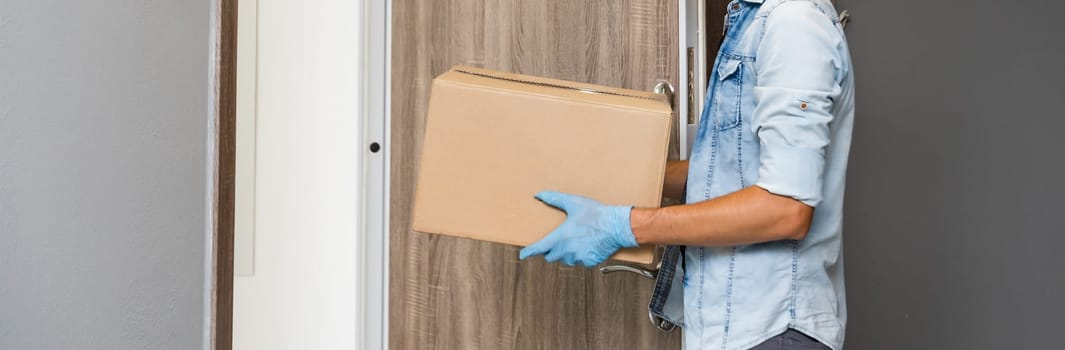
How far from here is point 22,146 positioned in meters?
0.86

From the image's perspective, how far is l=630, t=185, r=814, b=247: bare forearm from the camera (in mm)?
904

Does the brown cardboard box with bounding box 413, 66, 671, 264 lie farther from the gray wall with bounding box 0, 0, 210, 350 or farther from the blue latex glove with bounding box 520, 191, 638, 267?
the gray wall with bounding box 0, 0, 210, 350

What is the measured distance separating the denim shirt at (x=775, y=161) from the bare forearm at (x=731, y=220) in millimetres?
20

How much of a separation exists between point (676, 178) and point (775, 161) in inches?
14.3

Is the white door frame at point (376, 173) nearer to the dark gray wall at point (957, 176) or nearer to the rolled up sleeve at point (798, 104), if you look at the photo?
the rolled up sleeve at point (798, 104)

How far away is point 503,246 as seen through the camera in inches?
62.5

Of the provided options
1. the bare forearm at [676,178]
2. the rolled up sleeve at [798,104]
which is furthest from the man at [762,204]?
the bare forearm at [676,178]

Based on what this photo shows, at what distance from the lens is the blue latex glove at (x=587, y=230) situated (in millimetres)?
975

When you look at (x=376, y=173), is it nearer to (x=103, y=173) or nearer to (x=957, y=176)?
(x=103, y=173)

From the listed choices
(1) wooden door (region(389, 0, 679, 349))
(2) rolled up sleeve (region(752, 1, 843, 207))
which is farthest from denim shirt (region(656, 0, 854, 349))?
(1) wooden door (region(389, 0, 679, 349))

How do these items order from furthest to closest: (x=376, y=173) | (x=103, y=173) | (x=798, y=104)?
1. (x=376, y=173)
2. (x=103, y=173)
3. (x=798, y=104)

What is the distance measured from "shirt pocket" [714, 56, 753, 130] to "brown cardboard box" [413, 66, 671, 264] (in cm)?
7

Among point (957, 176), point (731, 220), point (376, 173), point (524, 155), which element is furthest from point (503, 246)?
point (957, 176)

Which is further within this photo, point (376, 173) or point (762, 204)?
point (376, 173)
